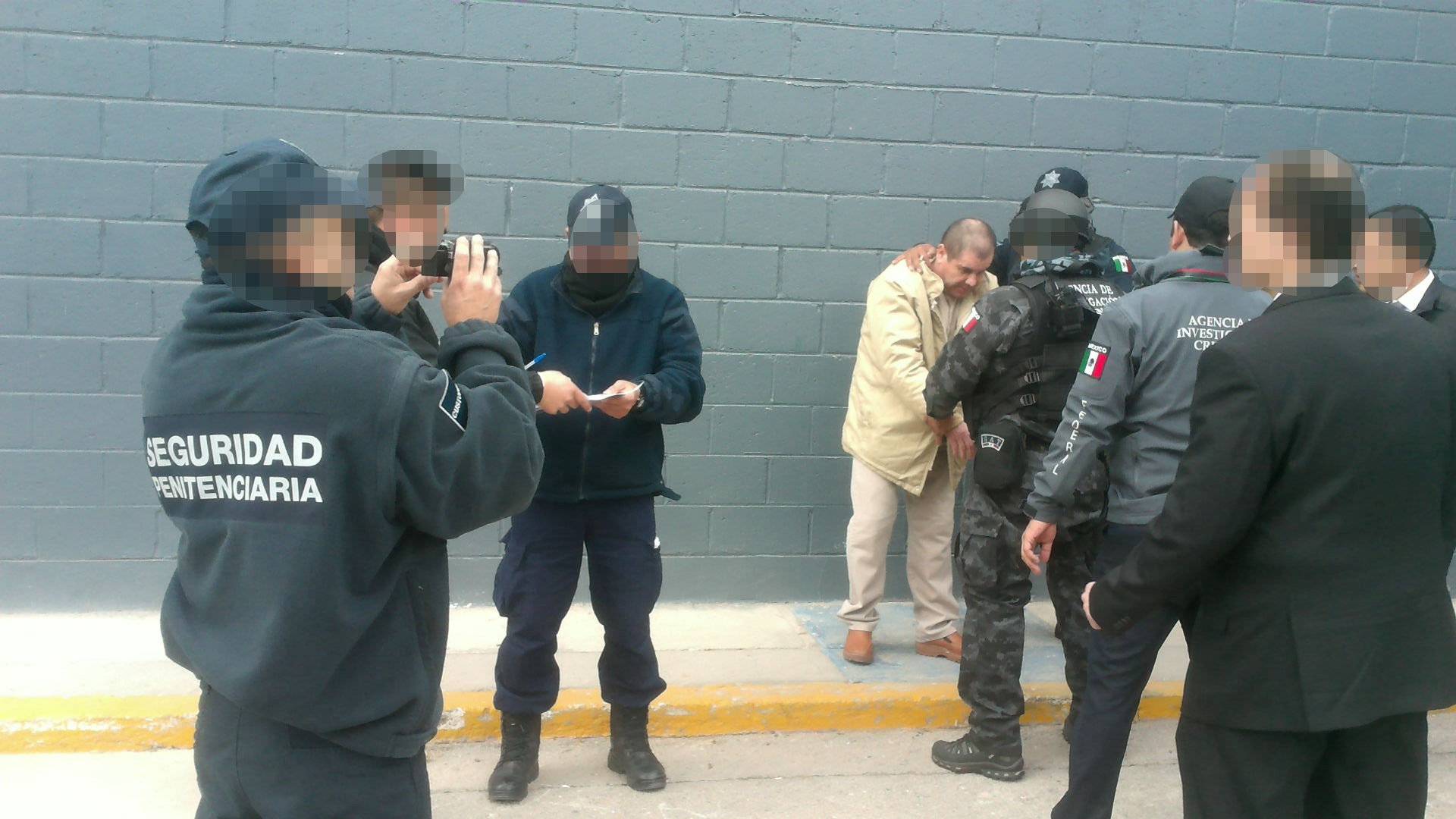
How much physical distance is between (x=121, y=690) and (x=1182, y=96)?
5.38 metres

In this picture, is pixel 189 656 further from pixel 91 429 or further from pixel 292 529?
pixel 91 429

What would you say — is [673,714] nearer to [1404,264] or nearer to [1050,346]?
[1050,346]

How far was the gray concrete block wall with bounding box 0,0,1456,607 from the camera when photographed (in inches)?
201

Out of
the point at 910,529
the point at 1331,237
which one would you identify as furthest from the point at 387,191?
the point at 910,529

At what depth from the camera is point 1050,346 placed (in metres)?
4.22

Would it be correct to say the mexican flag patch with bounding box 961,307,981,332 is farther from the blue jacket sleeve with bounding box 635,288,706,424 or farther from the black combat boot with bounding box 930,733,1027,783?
the black combat boot with bounding box 930,733,1027,783

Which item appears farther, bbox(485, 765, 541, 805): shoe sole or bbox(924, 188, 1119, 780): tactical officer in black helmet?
bbox(924, 188, 1119, 780): tactical officer in black helmet

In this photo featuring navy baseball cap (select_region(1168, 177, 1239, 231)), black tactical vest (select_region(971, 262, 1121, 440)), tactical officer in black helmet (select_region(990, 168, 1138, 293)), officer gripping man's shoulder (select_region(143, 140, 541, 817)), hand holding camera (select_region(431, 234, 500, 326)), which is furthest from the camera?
tactical officer in black helmet (select_region(990, 168, 1138, 293))

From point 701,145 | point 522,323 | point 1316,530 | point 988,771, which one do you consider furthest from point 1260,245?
point 701,145

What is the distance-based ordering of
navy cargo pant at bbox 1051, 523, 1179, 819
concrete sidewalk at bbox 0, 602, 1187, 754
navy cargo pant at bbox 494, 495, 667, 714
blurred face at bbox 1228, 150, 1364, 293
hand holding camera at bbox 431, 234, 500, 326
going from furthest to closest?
concrete sidewalk at bbox 0, 602, 1187, 754 < navy cargo pant at bbox 494, 495, 667, 714 < navy cargo pant at bbox 1051, 523, 1179, 819 < blurred face at bbox 1228, 150, 1364, 293 < hand holding camera at bbox 431, 234, 500, 326

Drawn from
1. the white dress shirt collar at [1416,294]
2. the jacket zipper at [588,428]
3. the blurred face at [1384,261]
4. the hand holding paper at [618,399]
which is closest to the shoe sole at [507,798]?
the jacket zipper at [588,428]

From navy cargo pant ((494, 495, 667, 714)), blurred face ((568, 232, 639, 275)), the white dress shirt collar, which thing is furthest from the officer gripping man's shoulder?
the white dress shirt collar

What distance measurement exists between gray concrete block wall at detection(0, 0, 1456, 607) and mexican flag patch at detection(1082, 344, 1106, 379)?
2078mm

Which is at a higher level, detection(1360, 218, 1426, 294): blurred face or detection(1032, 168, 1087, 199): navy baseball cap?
detection(1032, 168, 1087, 199): navy baseball cap
